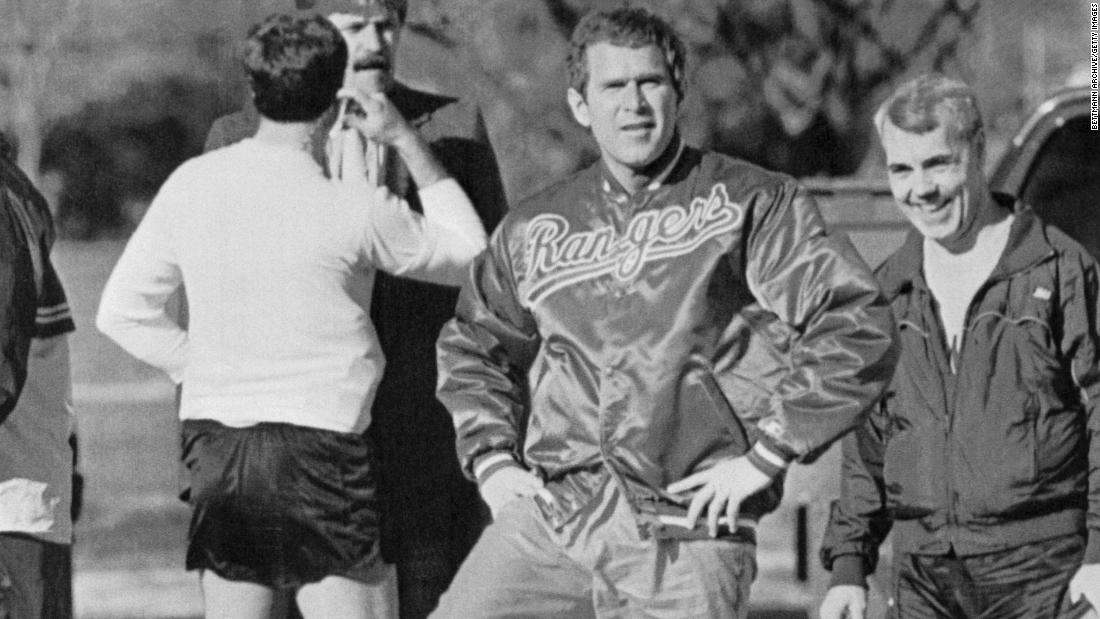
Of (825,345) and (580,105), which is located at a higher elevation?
(580,105)

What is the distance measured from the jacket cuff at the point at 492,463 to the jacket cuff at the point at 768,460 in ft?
1.25

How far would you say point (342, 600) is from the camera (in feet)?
10.8

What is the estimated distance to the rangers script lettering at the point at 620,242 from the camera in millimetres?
2680

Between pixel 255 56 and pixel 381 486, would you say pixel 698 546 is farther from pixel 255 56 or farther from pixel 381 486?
pixel 255 56

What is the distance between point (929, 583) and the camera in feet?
10.1

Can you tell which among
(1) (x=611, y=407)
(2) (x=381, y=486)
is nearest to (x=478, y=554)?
(1) (x=611, y=407)

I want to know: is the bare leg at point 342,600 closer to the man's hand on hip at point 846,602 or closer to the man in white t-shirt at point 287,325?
the man in white t-shirt at point 287,325

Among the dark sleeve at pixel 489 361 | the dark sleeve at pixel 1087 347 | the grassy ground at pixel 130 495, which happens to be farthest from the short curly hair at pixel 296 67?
the dark sleeve at pixel 1087 347

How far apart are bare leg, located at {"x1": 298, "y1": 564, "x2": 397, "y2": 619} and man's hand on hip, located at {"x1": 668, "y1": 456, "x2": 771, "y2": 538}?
869 mm

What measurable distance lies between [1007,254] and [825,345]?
590 mm

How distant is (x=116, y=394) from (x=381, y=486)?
0.58m

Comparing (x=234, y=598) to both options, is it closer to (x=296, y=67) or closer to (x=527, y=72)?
(x=296, y=67)

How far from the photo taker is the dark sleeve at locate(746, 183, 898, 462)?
8.50ft

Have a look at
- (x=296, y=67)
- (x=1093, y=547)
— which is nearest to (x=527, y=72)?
(x=296, y=67)
